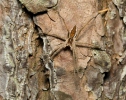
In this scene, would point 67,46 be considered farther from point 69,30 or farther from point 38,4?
point 38,4

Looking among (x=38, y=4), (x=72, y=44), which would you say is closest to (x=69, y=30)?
(x=72, y=44)

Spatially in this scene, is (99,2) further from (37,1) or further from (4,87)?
(4,87)

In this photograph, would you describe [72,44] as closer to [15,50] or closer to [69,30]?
[69,30]

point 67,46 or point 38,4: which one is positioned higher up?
point 38,4

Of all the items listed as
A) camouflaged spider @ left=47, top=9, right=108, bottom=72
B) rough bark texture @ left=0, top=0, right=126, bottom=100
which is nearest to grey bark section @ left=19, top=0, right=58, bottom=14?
rough bark texture @ left=0, top=0, right=126, bottom=100

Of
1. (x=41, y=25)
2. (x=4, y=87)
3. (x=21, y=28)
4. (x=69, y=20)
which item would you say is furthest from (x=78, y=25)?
(x=4, y=87)

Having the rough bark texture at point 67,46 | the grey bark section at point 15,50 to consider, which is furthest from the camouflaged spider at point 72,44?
the grey bark section at point 15,50

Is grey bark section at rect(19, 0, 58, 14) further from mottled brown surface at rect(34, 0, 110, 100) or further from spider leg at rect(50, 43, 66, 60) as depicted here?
spider leg at rect(50, 43, 66, 60)

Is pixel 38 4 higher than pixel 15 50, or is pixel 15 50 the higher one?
pixel 38 4
